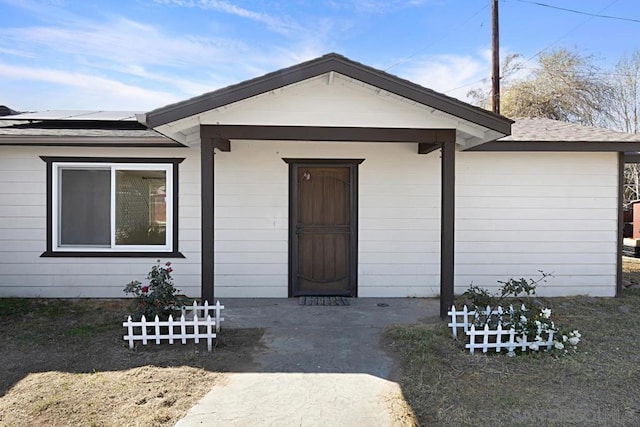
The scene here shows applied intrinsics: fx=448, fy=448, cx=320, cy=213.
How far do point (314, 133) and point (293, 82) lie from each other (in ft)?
1.99

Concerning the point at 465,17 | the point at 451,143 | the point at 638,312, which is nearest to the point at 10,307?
the point at 451,143

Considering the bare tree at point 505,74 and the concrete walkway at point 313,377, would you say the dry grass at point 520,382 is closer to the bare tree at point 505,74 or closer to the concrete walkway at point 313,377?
the concrete walkway at point 313,377

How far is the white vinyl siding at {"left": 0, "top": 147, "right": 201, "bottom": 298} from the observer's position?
21.2ft

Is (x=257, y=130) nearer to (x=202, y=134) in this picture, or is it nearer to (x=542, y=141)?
(x=202, y=134)

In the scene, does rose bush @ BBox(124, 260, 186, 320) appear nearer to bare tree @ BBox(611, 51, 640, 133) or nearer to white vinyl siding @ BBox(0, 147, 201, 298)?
white vinyl siding @ BBox(0, 147, 201, 298)

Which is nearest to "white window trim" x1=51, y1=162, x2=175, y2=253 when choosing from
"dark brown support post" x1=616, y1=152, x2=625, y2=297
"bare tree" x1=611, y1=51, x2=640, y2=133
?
"dark brown support post" x1=616, y1=152, x2=625, y2=297

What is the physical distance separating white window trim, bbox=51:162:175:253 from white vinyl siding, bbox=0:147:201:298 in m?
0.13

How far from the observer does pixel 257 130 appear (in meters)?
4.97

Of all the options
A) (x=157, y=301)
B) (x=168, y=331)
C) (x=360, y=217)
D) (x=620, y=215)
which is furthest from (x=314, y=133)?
(x=620, y=215)

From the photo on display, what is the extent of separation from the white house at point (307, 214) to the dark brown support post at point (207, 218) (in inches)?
53.4

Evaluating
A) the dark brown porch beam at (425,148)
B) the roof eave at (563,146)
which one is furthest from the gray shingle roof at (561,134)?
the dark brown porch beam at (425,148)

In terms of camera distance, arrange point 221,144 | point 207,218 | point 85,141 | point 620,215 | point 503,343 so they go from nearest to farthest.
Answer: point 503,343 < point 207,218 < point 221,144 < point 85,141 < point 620,215

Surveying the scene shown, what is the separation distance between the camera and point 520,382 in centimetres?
358

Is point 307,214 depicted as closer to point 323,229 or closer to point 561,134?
point 323,229
